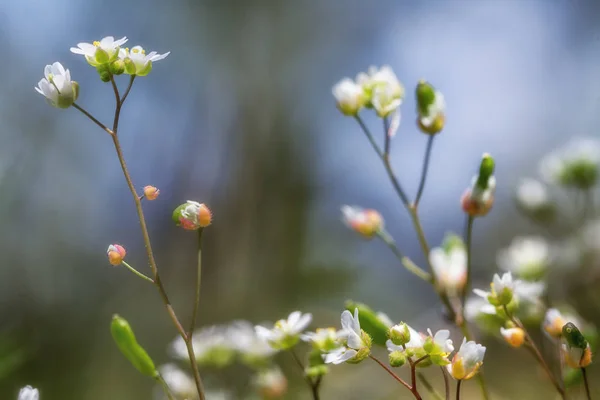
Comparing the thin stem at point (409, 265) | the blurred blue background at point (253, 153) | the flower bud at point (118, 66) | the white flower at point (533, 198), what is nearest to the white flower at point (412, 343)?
the thin stem at point (409, 265)

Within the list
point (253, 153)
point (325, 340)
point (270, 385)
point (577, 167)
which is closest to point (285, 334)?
point (325, 340)

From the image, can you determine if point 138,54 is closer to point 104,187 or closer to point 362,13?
point 104,187

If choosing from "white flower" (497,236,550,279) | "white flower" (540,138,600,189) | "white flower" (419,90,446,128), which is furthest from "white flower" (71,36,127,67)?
"white flower" (540,138,600,189)

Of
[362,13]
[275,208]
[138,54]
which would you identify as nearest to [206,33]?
[362,13]

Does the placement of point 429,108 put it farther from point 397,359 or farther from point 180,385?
point 180,385

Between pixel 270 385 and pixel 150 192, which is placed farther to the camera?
pixel 270 385
